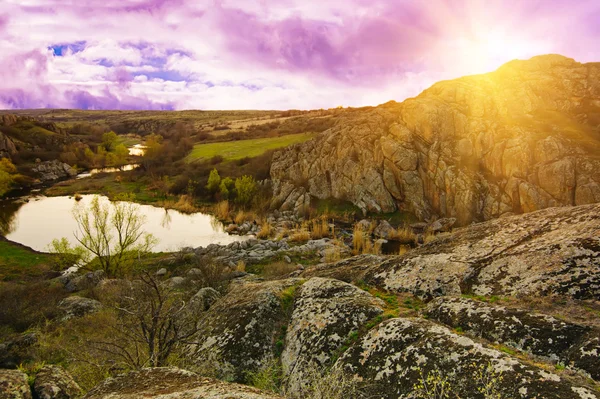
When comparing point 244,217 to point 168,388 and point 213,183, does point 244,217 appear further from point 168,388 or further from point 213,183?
point 168,388

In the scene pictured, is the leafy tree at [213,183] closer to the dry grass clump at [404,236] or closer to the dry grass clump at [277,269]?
the dry grass clump at [404,236]

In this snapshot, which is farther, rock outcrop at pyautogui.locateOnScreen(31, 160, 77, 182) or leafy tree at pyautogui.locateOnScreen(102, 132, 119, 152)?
leafy tree at pyautogui.locateOnScreen(102, 132, 119, 152)

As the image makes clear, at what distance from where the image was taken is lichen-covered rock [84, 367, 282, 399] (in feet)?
16.4

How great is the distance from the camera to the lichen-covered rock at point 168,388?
5.01 metres

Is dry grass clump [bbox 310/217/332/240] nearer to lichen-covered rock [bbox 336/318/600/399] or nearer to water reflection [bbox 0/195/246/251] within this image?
water reflection [bbox 0/195/246/251]

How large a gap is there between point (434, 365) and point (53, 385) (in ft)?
26.3

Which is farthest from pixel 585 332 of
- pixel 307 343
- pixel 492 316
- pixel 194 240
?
pixel 194 240

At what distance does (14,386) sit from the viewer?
6.94 metres

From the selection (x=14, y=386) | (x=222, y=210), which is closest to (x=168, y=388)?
(x=14, y=386)

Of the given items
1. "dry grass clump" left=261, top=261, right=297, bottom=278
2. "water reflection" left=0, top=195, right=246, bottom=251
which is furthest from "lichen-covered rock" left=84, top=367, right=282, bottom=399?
"water reflection" left=0, top=195, right=246, bottom=251

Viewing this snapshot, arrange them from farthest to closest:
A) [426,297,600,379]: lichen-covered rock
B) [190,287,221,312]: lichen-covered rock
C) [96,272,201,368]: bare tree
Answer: [190,287,221,312]: lichen-covered rock
[96,272,201,368]: bare tree
[426,297,600,379]: lichen-covered rock

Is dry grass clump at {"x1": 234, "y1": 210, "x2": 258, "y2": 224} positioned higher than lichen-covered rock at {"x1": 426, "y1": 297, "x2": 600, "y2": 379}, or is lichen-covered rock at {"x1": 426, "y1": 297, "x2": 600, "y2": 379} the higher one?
lichen-covered rock at {"x1": 426, "y1": 297, "x2": 600, "y2": 379}

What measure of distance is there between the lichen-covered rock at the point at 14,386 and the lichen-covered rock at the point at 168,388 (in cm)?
259

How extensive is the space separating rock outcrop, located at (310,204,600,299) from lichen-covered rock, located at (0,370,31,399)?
908 centimetres
